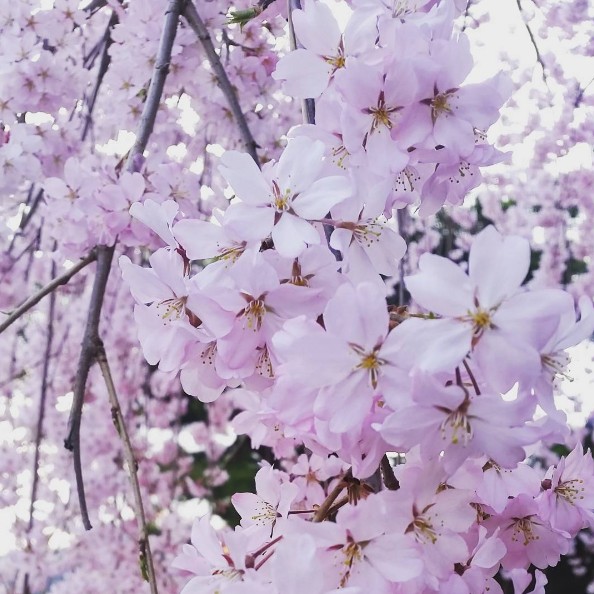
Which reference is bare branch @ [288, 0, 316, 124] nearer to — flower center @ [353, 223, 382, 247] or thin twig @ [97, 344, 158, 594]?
flower center @ [353, 223, 382, 247]

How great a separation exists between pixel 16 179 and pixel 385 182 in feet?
5.21

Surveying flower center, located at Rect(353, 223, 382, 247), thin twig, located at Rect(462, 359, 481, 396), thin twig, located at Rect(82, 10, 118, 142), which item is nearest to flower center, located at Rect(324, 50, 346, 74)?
flower center, located at Rect(353, 223, 382, 247)

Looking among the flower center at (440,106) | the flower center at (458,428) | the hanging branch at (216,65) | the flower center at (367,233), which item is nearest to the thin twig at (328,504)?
the flower center at (458,428)

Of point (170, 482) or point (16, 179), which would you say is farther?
point (170, 482)

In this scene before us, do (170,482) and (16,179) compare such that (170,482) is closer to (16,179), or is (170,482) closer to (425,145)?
(16,179)

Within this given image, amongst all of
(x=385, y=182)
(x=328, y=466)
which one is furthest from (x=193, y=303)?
(x=328, y=466)

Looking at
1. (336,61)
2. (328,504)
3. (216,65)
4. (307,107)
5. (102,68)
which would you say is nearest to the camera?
(328,504)

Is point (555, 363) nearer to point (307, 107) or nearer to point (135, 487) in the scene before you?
point (307, 107)

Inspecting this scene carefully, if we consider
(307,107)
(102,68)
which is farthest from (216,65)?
A: (102,68)

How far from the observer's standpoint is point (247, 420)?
3.49ft

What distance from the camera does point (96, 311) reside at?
1506 mm

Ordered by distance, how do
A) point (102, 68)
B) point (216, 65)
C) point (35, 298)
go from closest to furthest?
point (35, 298)
point (216, 65)
point (102, 68)

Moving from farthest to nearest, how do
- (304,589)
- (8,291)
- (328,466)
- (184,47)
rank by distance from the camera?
(8,291) → (184,47) → (328,466) → (304,589)

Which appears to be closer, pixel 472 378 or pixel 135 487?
pixel 472 378
